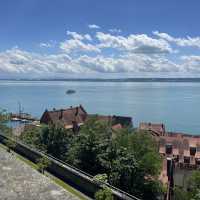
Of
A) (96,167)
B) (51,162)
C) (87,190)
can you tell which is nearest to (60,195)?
(87,190)

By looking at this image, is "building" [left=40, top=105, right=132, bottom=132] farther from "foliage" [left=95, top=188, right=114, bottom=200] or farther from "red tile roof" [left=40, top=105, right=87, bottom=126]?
"foliage" [left=95, top=188, right=114, bottom=200]

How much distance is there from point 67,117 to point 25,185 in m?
48.2

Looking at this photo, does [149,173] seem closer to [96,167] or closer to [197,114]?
[96,167]

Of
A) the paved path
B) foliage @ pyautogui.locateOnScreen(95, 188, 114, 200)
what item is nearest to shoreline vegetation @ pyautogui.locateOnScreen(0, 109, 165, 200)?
the paved path

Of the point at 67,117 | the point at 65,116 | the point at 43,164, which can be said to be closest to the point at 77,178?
the point at 43,164

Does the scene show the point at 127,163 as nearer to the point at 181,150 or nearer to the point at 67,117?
the point at 181,150

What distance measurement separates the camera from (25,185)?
16.6 meters

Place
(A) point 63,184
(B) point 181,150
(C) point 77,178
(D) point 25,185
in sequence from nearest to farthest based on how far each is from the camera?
(D) point 25,185, (A) point 63,184, (C) point 77,178, (B) point 181,150

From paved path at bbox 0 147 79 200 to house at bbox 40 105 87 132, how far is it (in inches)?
1533

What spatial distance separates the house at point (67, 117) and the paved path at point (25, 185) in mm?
38942

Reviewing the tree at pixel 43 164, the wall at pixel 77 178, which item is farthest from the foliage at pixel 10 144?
the tree at pixel 43 164

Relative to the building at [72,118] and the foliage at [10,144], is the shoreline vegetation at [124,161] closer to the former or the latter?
the foliage at [10,144]

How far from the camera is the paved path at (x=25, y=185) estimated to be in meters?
15.2

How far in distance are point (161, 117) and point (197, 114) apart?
48.5 ft
